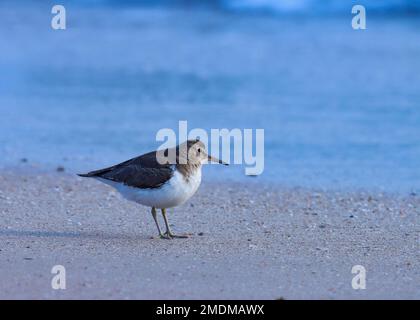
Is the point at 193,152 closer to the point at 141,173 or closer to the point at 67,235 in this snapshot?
the point at 141,173

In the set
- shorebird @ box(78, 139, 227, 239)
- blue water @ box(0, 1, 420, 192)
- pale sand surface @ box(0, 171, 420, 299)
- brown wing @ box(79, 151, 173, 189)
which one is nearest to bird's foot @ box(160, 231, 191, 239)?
shorebird @ box(78, 139, 227, 239)

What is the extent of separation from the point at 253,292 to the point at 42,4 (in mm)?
26772

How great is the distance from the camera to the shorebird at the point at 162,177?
7855 mm

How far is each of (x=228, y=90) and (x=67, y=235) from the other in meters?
9.50

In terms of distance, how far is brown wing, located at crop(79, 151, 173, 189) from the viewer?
7.88m

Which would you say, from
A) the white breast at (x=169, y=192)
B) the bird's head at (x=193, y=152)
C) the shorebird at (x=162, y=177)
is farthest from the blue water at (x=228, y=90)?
the white breast at (x=169, y=192)

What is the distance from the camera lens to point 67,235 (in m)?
8.07

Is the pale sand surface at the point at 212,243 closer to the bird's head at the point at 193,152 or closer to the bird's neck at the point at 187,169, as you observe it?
the bird's neck at the point at 187,169

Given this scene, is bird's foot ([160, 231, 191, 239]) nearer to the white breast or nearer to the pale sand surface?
the pale sand surface

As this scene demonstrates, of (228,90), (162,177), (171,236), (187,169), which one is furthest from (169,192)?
(228,90)

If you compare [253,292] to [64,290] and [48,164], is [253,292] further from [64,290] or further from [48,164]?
[48,164]

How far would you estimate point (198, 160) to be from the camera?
8156 millimetres

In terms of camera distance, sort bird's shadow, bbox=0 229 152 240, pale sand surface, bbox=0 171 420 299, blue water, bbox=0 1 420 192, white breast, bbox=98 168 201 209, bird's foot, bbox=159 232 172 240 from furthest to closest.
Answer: blue water, bbox=0 1 420 192
bird's foot, bbox=159 232 172 240
bird's shadow, bbox=0 229 152 240
white breast, bbox=98 168 201 209
pale sand surface, bbox=0 171 420 299
